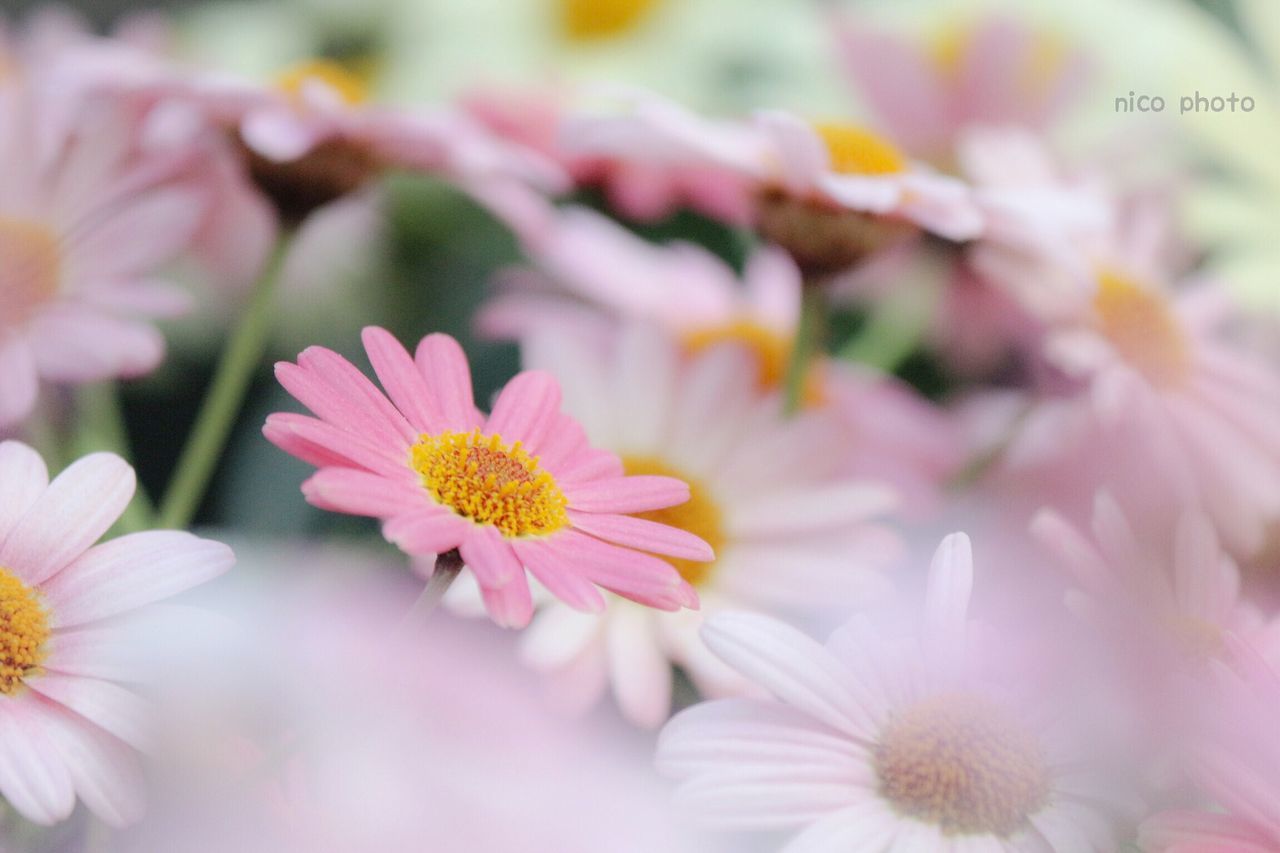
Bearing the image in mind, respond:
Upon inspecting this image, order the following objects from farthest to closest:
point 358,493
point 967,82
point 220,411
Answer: point 967,82
point 220,411
point 358,493

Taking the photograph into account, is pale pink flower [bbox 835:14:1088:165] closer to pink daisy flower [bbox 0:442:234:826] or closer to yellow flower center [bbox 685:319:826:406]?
yellow flower center [bbox 685:319:826:406]

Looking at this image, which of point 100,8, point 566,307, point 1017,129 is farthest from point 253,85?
point 100,8

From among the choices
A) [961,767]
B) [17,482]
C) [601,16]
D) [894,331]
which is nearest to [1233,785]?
[961,767]

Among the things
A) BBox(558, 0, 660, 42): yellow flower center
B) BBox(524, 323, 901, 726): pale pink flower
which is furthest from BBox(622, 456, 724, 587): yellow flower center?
BBox(558, 0, 660, 42): yellow flower center

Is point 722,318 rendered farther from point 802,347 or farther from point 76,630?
point 76,630

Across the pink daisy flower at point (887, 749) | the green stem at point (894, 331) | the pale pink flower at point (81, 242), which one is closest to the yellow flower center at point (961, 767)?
the pink daisy flower at point (887, 749)

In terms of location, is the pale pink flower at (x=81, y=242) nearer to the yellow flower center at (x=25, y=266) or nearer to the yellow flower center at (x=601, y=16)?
the yellow flower center at (x=25, y=266)
